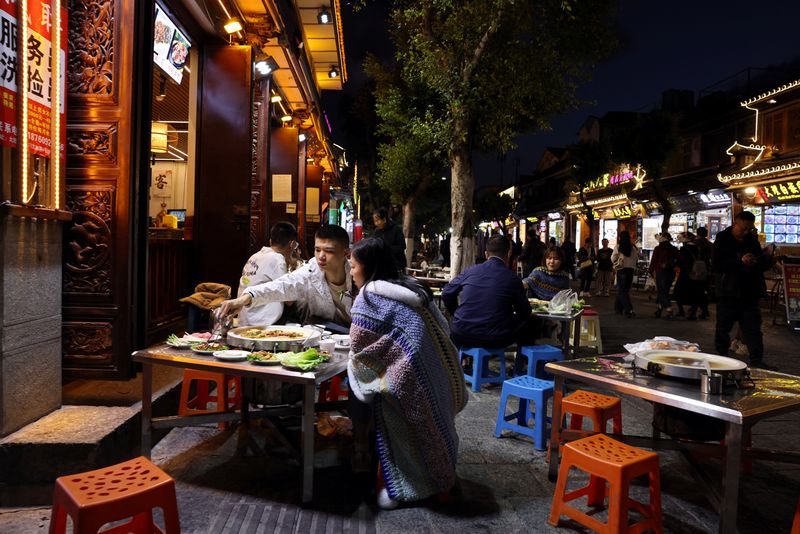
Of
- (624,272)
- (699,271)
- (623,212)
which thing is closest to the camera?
(699,271)

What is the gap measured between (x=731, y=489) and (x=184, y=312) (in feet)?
24.0

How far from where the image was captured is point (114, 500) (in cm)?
236

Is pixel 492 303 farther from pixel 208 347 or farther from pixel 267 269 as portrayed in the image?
pixel 208 347

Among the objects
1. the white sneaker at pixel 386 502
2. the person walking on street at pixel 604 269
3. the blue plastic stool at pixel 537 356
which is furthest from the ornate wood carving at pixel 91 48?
the person walking on street at pixel 604 269

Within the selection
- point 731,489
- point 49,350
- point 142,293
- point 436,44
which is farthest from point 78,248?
point 436,44

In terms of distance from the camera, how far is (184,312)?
821cm

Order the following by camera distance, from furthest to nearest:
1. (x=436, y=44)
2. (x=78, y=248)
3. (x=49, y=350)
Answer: (x=436, y=44), (x=78, y=248), (x=49, y=350)

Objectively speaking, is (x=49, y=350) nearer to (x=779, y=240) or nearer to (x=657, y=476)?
(x=657, y=476)

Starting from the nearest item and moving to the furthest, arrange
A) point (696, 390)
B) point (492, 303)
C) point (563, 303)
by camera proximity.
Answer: point (696, 390) → point (492, 303) → point (563, 303)

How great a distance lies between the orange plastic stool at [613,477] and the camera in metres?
2.99

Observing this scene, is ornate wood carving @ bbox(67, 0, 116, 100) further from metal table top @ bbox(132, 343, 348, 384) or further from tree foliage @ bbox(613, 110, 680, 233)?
tree foliage @ bbox(613, 110, 680, 233)

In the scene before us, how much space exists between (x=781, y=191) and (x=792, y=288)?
6.29m

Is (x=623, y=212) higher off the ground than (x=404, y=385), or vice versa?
(x=623, y=212)

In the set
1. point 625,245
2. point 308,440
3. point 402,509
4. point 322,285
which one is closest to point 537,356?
point 322,285
